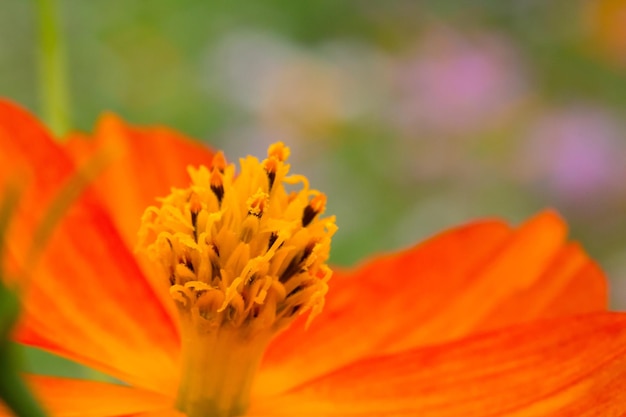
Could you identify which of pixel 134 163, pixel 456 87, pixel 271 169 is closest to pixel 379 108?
pixel 456 87

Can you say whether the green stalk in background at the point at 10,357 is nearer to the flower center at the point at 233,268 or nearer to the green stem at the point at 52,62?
the flower center at the point at 233,268

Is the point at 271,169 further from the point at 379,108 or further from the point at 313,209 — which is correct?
the point at 379,108

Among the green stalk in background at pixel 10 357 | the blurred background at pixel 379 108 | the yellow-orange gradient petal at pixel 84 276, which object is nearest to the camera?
the green stalk in background at pixel 10 357

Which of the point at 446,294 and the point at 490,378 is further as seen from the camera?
the point at 446,294

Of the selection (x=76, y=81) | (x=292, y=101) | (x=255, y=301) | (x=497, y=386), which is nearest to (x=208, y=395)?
(x=255, y=301)

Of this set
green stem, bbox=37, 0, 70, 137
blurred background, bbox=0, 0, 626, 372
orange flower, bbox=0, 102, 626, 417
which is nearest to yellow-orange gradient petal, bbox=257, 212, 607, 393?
orange flower, bbox=0, 102, 626, 417

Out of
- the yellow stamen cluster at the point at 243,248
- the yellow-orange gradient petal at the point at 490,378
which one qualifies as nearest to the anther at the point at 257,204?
the yellow stamen cluster at the point at 243,248
